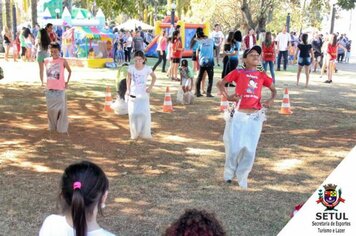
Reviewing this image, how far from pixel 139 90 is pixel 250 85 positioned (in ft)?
8.26

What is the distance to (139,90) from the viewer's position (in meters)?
7.89

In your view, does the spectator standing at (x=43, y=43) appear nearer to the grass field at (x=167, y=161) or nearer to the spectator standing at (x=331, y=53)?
the grass field at (x=167, y=161)

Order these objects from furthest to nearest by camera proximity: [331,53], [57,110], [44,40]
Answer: [331,53] → [44,40] → [57,110]

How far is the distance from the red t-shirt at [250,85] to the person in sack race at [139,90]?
7.36ft

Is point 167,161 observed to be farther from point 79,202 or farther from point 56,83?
point 79,202

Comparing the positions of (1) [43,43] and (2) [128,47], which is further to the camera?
(2) [128,47]

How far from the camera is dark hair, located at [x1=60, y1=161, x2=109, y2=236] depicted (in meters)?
2.35

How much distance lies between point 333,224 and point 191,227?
239 cm

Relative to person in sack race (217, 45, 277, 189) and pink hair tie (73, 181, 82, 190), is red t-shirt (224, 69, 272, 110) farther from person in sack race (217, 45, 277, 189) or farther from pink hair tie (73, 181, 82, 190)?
pink hair tie (73, 181, 82, 190)

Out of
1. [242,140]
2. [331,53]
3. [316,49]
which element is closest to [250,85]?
[242,140]

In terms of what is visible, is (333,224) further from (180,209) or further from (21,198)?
(21,198)

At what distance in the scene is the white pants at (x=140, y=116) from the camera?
26.2 feet

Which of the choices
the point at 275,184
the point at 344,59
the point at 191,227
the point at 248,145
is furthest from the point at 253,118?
the point at 344,59

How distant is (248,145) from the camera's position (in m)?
5.90
